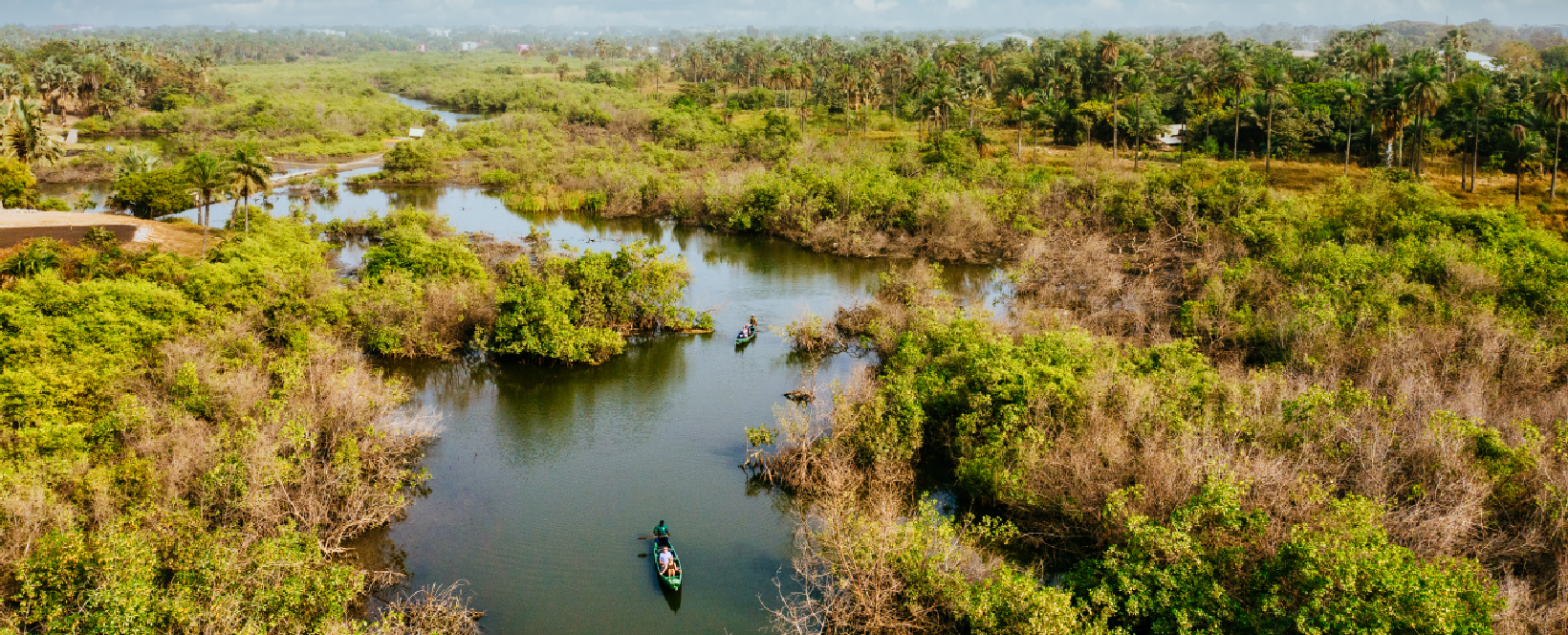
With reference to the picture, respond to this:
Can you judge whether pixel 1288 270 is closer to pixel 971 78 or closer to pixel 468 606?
pixel 468 606

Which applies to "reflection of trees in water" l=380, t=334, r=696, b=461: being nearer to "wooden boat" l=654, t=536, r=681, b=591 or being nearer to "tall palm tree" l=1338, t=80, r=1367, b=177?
"wooden boat" l=654, t=536, r=681, b=591

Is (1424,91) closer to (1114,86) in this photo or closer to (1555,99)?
(1555,99)

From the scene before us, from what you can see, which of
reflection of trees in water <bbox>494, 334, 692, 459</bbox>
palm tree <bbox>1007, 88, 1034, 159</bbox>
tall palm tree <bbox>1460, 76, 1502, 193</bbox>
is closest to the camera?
reflection of trees in water <bbox>494, 334, 692, 459</bbox>

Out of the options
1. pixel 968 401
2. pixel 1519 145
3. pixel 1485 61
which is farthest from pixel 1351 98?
pixel 1485 61

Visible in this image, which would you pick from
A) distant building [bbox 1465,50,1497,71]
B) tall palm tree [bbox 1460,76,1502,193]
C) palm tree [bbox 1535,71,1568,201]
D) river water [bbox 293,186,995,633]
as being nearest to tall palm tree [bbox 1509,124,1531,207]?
tall palm tree [bbox 1460,76,1502,193]

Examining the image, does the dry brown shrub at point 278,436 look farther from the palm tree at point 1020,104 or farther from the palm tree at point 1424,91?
the palm tree at point 1020,104

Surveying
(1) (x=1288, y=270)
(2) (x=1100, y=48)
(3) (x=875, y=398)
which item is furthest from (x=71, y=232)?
(2) (x=1100, y=48)

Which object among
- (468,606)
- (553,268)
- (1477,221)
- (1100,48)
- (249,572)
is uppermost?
(1100,48)
